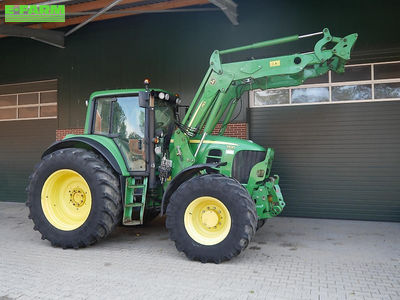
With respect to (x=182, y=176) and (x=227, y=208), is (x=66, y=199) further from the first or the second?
(x=227, y=208)

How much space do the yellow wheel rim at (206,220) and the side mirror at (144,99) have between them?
67.6 inches

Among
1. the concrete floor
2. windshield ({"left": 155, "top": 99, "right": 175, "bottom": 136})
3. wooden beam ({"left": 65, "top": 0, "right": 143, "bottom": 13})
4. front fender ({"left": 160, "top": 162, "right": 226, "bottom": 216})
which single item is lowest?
the concrete floor

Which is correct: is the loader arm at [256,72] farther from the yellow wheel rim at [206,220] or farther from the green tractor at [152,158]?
the yellow wheel rim at [206,220]

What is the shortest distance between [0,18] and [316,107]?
8.58 meters

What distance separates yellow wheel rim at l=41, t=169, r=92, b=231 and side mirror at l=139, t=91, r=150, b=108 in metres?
1.63

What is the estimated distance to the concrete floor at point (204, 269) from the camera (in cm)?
405

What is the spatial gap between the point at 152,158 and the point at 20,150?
778 cm

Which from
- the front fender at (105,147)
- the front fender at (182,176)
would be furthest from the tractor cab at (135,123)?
the front fender at (182,176)

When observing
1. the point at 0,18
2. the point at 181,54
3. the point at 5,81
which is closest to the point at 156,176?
the point at 181,54

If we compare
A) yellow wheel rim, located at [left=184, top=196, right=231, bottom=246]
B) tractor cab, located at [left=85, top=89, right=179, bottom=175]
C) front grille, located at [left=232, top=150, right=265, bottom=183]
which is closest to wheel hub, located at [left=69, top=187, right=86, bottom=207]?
tractor cab, located at [left=85, top=89, right=179, bottom=175]

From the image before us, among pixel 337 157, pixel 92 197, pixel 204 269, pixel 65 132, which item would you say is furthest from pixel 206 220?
pixel 65 132

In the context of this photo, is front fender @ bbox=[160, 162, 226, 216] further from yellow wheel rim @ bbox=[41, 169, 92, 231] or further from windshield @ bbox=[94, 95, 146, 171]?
yellow wheel rim @ bbox=[41, 169, 92, 231]

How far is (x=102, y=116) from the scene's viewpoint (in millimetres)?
6305

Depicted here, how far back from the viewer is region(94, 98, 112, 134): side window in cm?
623
